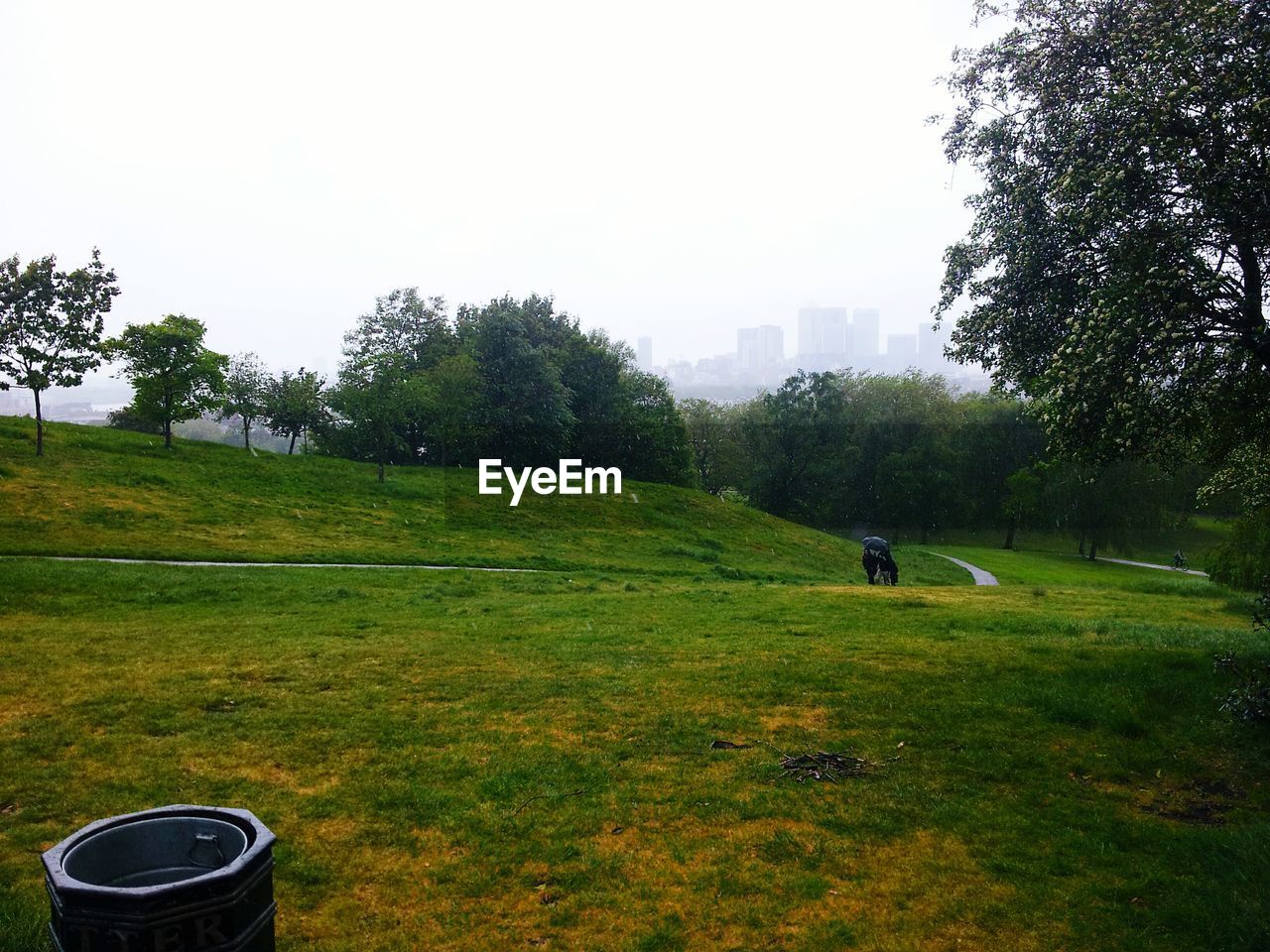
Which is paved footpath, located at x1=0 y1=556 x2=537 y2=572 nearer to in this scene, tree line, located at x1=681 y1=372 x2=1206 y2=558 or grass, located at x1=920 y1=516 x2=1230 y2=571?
tree line, located at x1=681 y1=372 x2=1206 y2=558

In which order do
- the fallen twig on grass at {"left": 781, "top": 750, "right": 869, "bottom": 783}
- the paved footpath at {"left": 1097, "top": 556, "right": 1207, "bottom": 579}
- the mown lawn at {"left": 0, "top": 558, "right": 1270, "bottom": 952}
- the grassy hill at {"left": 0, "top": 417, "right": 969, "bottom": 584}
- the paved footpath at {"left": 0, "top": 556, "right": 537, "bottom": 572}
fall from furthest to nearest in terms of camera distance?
the paved footpath at {"left": 1097, "top": 556, "right": 1207, "bottom": 579}, the grassy hill at {"left": 0, "top": 417, "right": 969, "bottom": 584}, the paved footpath at {"left": 0, "top": 556, "right": 537, "bottom": 572}, the fallen twig on grass at {"left": 781, "top": 750, "right": 869, "bottom": 783}, the mown lawn at {"left": 0, "top": 558, "right": 1270, "bottom": 952}

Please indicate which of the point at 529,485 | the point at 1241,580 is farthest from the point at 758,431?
the point at 1241,580

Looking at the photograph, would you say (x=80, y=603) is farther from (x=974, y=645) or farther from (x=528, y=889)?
(x=974, y=645)

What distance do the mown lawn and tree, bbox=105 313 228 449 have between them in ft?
83.4

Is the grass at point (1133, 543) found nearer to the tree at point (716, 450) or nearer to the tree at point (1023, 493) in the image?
the tree at point (1023, 493)

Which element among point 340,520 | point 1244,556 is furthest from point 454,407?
point 1244,556

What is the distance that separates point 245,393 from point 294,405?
18.6ft

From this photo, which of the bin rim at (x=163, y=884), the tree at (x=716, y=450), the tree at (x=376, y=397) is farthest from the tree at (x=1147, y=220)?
the tree at (x=716, y=450)

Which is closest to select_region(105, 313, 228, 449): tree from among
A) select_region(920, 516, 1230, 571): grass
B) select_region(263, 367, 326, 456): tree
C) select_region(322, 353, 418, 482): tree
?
select_region(322, 353, 418, 482): tree

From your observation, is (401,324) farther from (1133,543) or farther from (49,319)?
(1133,543)

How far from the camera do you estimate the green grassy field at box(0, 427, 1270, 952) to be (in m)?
5.39

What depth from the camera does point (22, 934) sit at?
456 centimetres

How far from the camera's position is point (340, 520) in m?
31.2

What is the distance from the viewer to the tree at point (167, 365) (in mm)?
36094
